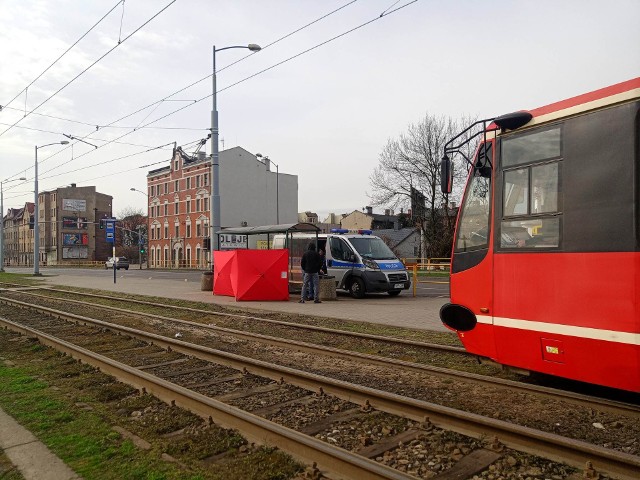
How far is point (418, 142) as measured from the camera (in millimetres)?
47219

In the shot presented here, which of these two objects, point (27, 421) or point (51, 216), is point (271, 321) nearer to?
point (27, 421)

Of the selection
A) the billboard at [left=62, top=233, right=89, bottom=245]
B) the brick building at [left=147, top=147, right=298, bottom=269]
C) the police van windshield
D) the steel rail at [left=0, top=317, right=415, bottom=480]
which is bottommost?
the steel rail at [left=0, top=317, right=415, bottom=480]

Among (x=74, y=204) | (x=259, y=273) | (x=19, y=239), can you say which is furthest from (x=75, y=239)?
(x=259, y=273)

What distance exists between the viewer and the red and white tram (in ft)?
14.9

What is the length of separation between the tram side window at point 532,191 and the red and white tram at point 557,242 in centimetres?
1

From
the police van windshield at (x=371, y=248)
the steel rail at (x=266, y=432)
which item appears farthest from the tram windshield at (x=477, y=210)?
the police van windshield at (x=371, y=248)

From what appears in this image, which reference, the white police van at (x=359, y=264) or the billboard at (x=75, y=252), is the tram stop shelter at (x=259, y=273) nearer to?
the white police van at (x=359, y=264)

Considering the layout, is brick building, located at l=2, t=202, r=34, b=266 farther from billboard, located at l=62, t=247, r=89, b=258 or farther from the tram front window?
the tram front window

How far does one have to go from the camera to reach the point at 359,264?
17938mm

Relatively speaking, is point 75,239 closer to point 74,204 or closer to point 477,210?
point 74,204

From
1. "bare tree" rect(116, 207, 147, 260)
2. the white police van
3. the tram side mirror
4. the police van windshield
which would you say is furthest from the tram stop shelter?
"bare tree" rect(116, 207, 147, 260)

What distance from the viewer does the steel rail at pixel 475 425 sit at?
373 centimetres

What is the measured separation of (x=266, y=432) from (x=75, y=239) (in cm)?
10675

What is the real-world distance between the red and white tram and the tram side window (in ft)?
0.04
